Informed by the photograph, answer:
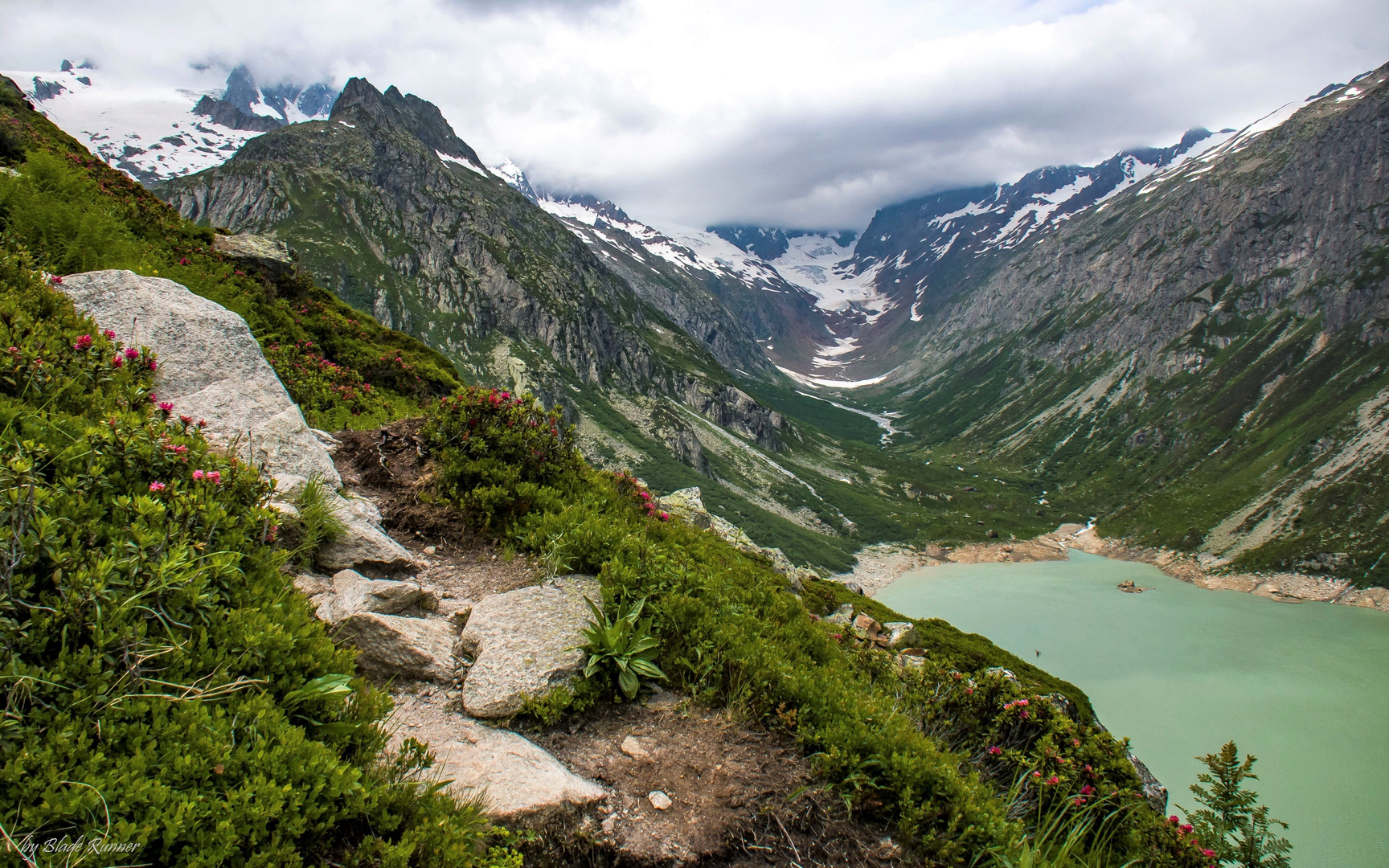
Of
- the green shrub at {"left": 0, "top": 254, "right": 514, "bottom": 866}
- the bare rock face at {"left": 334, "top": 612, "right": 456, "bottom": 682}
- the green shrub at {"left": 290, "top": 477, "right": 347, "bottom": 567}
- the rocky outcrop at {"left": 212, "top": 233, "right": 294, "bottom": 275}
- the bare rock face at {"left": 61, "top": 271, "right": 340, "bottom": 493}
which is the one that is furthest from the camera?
the rocky outcrop at {"left": 212, "top": 233, "right": 294, "bottom": 275}

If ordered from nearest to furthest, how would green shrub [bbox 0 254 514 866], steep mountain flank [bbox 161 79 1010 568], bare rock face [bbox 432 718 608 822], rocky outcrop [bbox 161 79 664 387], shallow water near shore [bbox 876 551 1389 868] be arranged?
green shrub [bbox 0 254 514 866]
bare rock face [bbox 432 718 608 822]
shallow water near shore [bbox 876 551 1389 868]
steep mountain flank [bbox 161 79 1010 568]
rocky outcrop [bbox 161 79 664 387]

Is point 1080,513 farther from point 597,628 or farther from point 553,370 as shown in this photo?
point 597,628

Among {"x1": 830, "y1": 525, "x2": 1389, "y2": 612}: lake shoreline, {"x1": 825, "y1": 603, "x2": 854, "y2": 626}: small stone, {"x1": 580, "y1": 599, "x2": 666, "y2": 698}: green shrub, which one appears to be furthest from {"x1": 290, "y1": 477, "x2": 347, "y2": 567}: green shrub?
{"x1": 830, "y1": 525, "x2": 1389, "y2": 612}: lake shoreline

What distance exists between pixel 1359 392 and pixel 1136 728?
170 metres

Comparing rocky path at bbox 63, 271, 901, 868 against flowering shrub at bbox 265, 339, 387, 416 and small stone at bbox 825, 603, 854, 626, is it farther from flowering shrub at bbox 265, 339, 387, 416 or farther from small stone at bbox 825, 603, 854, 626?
small stone at bbox 825, 603, 854, 626

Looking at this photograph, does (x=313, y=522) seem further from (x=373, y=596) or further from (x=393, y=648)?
(x=393, y=648)

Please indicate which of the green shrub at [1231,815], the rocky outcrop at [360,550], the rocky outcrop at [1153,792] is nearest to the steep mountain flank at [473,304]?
the green shrub at [1231,815]

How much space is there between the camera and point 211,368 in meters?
9.75

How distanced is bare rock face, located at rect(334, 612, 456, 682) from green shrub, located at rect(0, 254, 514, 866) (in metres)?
0.88

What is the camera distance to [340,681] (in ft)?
13.1

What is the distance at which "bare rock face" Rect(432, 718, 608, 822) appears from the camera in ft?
13.6

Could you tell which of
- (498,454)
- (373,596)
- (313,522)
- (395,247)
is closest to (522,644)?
(373,596)

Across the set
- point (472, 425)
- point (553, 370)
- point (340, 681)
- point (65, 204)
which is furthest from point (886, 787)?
point (553, 370)

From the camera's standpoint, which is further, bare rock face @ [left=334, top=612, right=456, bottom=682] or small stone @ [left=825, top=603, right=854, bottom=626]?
small stone @ [left=825, top=603, right=854, bottom=626]
